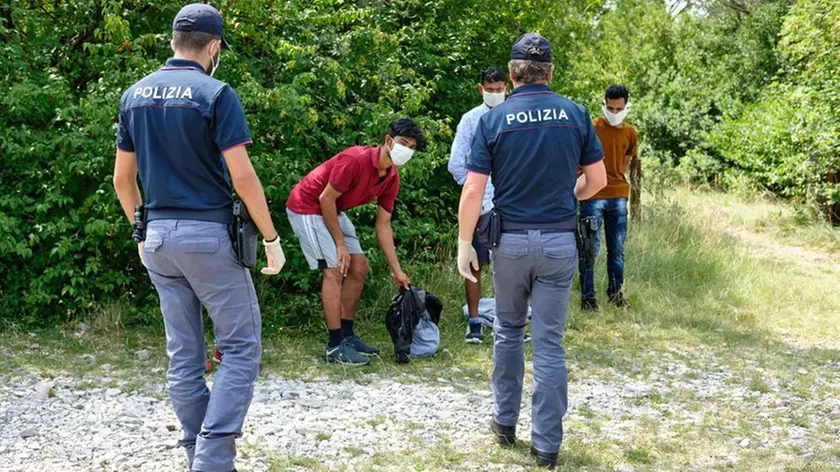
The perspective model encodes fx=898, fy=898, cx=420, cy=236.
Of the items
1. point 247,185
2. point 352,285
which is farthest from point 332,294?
point 247,185

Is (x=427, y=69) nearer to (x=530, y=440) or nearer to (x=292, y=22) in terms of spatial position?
(x=292, y=22)

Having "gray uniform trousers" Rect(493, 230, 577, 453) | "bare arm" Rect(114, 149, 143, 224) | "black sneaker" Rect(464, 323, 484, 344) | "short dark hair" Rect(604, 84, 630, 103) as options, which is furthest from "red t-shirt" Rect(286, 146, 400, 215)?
"short dark hair" Rect(604, 84, 630, 103)

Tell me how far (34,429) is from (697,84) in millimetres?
17112

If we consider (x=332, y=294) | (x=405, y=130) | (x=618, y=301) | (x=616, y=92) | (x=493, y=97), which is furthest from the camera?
(x=618, y=301)

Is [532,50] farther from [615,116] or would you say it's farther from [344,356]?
[615,116]

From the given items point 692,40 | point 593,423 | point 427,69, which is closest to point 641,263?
point 427,69

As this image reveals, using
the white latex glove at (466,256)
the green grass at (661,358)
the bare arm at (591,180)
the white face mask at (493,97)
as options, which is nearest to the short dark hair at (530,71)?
the bare arm at (591,180)

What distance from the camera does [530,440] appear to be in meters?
4.67

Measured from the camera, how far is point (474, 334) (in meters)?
6.68

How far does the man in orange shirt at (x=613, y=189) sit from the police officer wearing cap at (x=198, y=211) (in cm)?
426

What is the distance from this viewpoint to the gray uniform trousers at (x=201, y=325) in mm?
3672

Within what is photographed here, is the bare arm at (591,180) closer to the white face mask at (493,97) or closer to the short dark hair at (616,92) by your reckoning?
the white face mask at (493,97)

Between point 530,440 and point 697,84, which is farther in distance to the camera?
point 697,84

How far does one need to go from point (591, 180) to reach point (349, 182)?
187 centimetres
